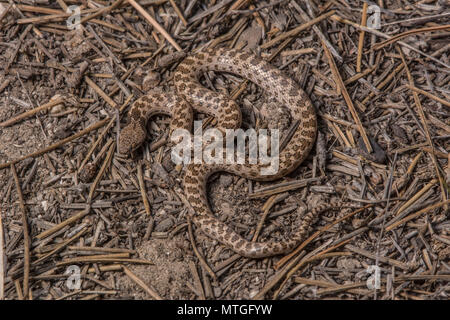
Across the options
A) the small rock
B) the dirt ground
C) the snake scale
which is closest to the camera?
the dirt ground

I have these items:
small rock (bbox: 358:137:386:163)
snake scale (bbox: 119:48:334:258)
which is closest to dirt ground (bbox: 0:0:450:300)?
small rock (bbox: 358:137:386:163)

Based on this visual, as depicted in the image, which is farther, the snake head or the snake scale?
the snake head

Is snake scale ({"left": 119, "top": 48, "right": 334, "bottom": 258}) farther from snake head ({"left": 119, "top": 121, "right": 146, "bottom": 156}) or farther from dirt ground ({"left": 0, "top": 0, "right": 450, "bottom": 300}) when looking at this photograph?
dirt ground ({"left": 0, "top": 0, "right": 450, "bottom": 300})

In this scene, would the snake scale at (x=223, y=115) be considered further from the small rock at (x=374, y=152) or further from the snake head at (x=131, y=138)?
the small rock at (x=374, y=152)

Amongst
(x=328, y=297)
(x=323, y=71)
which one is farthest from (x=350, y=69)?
(x=328, y=297)

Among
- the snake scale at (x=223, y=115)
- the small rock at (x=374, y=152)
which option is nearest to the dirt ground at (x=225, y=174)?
the small rock at (x=374, y=152)

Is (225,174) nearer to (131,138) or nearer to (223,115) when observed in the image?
(223,115)

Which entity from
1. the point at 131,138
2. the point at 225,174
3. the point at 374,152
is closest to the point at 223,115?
the point at 225,174
